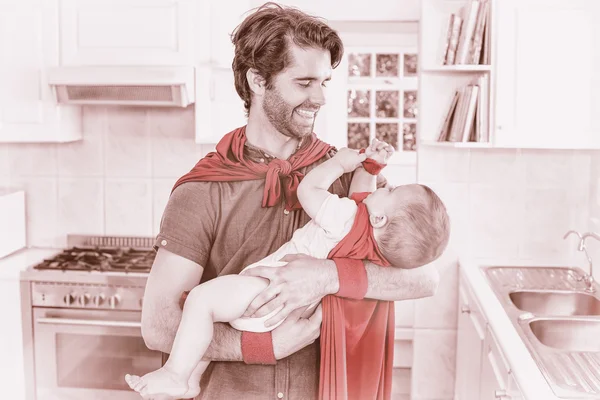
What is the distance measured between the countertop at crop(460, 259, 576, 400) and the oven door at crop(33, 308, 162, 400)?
997 millimetres

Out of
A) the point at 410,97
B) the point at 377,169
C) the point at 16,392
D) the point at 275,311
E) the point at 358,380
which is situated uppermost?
the point at 410,97

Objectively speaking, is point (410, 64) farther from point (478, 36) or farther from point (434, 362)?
point (434, 362)

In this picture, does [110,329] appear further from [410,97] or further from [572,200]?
[572,200]

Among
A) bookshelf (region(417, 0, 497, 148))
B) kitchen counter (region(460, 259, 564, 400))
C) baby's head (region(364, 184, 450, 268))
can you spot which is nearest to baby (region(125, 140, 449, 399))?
baby's head (region(364, 184, 450, 268))

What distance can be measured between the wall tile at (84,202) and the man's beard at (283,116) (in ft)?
4.32

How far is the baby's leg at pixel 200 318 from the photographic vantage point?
3.77 ft

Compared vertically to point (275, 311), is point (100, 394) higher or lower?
lower

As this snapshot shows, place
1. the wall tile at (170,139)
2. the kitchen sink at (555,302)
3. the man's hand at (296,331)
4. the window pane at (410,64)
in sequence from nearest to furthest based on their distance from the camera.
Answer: the man's hand at (296,331) < the window pane at (410,64) < the kitchen sink at (555,302) < the wall tile at (170,139)

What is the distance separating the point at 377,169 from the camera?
3.90ft

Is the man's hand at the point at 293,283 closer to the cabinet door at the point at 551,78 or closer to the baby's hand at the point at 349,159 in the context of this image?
the baby's hand at the point at 349,159

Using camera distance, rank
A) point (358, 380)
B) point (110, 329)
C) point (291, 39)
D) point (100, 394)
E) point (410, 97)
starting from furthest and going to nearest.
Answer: point (110, 329)
point (100, 394)
point (410, 97)
point (358, 380)
point (291, 39)

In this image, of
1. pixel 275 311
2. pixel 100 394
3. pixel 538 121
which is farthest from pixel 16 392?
pixel 538 121

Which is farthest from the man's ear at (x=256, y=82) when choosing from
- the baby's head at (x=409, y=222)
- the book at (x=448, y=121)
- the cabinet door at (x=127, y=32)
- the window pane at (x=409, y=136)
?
the cabinet door at (x=127, y=32)

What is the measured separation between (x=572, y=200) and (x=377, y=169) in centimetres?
123
